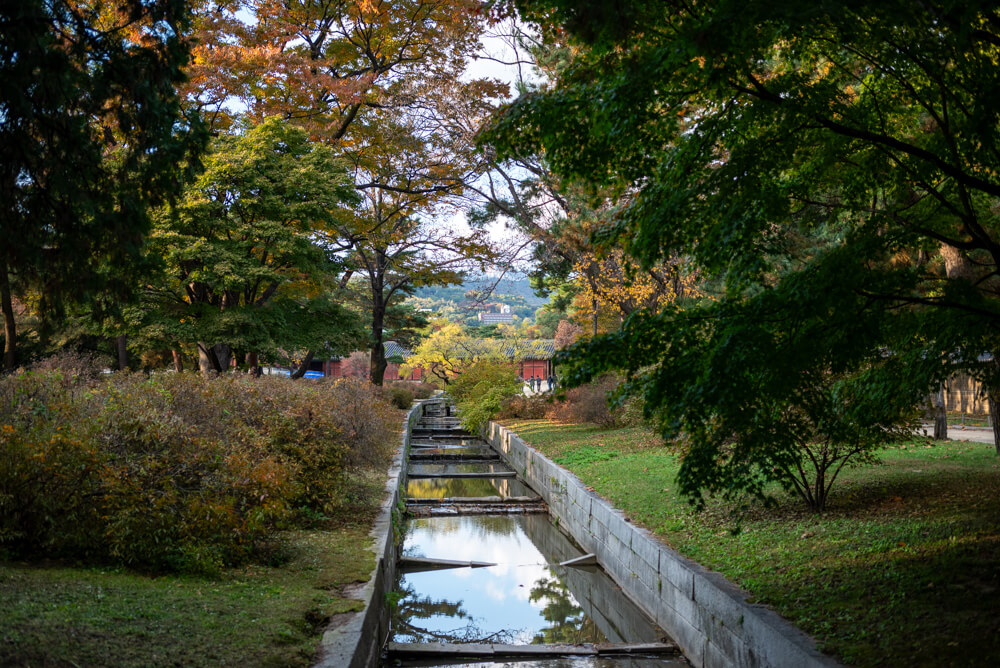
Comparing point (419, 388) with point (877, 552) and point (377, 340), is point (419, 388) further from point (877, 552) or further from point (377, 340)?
point (877, 552)

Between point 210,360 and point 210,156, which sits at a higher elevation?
point 210,156

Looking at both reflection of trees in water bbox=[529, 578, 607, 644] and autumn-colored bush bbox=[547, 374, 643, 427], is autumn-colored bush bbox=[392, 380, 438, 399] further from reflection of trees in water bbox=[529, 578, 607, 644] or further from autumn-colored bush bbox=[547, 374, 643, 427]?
reflection of trees in water bbox=[529, 578, 607, 644]

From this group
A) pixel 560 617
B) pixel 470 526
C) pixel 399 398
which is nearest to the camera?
pixel 560 617

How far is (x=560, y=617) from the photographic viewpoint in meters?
8.87

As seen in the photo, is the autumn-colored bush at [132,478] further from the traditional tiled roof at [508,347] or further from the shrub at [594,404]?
the traditional tiled roof at [508,347]

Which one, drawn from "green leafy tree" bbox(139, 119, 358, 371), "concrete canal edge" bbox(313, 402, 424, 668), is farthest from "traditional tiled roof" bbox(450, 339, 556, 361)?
"concrete canal edge" bbox(313, 402, 424, 668)

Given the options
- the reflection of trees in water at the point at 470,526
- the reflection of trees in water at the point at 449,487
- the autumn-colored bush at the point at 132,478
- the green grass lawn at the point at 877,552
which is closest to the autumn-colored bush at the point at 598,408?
the reflection of trees in water at the point at 449,487

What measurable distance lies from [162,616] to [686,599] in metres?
4.63

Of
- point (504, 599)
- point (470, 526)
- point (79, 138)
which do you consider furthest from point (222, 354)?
point (79, 138)

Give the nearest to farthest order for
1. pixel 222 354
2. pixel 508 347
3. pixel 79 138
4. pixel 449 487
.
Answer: pixel 79 138
pixel 222 354
pixel 449 487
pixel 508 347

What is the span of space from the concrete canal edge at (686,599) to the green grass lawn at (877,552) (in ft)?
0.56

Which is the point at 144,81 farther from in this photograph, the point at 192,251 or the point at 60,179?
the point at 192,251

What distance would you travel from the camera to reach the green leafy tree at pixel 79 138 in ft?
14.0

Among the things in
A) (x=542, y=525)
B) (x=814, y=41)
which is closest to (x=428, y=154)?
(x=542, y=525)
